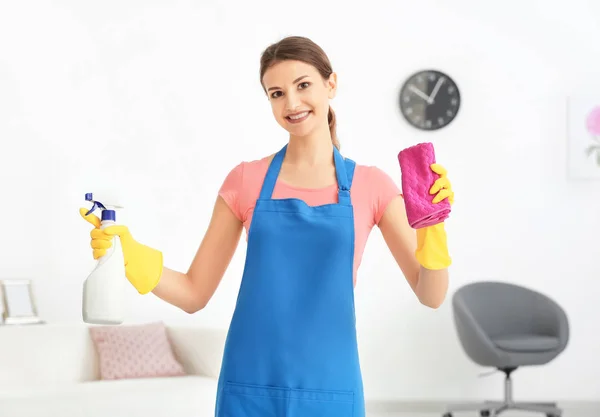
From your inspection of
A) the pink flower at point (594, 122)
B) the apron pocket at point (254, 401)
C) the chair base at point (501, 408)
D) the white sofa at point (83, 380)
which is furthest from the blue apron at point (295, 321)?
the pink flower at point (594, 122)

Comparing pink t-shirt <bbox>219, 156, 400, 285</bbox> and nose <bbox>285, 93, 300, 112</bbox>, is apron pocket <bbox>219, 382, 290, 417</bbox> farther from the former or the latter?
nose <bbox>285, 93, 300, 112</bbox>

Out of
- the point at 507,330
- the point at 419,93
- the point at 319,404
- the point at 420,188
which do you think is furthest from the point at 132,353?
the point at 420,188

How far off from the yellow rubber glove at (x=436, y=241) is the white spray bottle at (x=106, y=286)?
1.82ft

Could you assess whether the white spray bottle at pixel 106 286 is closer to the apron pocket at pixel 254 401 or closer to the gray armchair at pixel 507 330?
the apron pocket at pixel 254 401

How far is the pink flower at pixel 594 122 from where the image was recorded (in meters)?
6.02

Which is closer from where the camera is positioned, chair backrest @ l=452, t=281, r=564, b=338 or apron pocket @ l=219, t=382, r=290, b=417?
apron pocket @ l=219, t=382, r=290, b=417

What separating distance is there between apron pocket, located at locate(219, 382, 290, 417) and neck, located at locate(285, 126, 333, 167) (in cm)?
48

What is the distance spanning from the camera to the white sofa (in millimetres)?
4145

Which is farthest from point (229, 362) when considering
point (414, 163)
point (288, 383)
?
point (414, 163)

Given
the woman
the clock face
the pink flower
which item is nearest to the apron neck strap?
the woman

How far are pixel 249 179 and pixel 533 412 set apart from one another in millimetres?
4614

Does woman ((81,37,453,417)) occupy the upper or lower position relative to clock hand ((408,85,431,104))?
lower

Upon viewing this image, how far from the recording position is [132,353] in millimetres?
4758

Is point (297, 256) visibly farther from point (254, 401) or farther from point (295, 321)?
point (254, 401)
